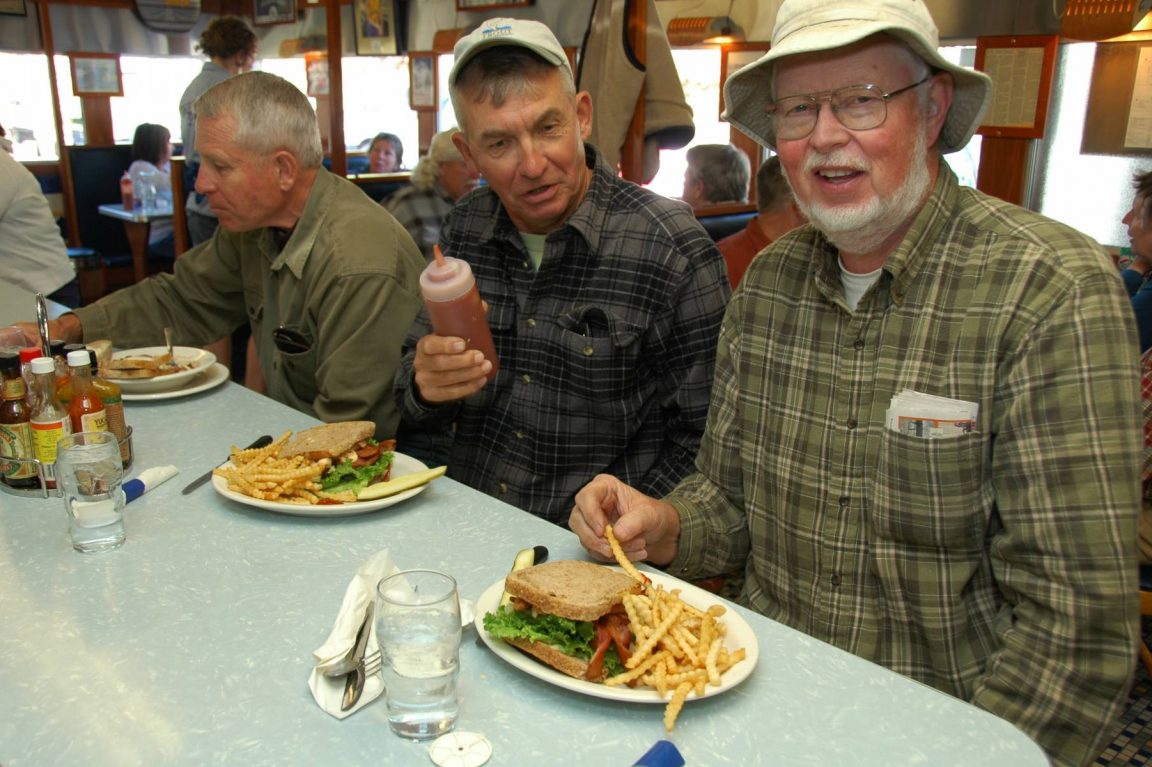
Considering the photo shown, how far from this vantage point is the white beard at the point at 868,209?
54.8 inches

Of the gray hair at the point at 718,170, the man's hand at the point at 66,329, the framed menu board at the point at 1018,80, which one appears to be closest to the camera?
the man's hand at the point at 66,329

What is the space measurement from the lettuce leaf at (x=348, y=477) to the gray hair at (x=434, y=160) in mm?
2783

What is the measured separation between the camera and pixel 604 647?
1.10 metres

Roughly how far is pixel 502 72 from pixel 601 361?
0.60 m

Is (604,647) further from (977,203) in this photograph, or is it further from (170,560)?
(977,203)

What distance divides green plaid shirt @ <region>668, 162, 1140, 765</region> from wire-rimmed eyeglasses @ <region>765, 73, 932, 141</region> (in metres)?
0.15

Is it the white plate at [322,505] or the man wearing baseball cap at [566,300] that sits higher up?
the man wearing baseball cap at [566,300]

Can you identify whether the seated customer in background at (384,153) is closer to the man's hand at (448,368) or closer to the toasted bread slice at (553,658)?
the man's hand at (448,368)

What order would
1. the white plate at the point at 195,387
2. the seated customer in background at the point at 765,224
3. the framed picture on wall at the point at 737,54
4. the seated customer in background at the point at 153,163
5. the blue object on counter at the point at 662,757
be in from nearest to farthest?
the blue object on counter at the point at 662,757 → the white plate at the point at 195,387 → the seated customer in background at the point at 765,224 → the framed picture on wall at the point at 737,54 → the seated customer in background at the point at 153,163

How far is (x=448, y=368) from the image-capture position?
1683 mm

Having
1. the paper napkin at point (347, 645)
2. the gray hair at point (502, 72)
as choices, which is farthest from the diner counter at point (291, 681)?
the gray hair at point (502, 72)


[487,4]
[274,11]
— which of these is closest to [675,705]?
[487,4]

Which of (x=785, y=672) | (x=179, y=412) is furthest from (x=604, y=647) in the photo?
(x=179, y=412)

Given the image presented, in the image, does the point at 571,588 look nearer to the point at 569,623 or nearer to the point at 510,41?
the point at 569,623
